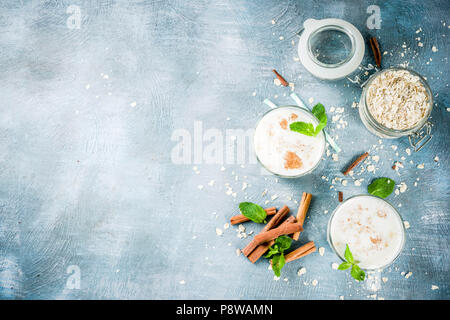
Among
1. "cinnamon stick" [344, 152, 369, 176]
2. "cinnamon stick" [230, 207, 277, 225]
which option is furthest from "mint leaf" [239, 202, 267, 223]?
"cinnamon stick" [344, 152, 369, 176]

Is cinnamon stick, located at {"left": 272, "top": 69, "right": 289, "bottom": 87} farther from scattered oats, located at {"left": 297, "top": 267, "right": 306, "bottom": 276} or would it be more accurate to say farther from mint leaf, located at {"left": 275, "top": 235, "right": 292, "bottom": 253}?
scattered oats, located at {"left": 297, "top": 267, "right": 306, "bottom": 276}

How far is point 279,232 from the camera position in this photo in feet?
4.18

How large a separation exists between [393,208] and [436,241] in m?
0.24

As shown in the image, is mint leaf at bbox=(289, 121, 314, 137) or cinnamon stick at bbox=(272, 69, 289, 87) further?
cinnamon stick at bbox=(272, 69, 289, 87)

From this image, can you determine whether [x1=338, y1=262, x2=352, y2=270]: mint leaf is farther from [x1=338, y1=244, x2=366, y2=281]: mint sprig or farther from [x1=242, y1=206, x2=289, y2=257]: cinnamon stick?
[x1=242, y1=206, x2=289, y2=257]: cinnamon stick

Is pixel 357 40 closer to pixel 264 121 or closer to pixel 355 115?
pixel 355 115

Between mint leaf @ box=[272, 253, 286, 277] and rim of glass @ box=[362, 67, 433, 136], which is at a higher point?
rim of glass @ box=[362, 67, 433, 136]

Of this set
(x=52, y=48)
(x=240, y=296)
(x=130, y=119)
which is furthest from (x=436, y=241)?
(x=52, y=48)

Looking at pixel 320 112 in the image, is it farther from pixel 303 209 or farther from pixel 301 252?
pixel 301 252

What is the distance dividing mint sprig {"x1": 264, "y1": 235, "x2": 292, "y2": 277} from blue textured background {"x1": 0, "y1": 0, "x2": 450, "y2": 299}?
7 centimetres

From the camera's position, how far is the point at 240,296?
1.33 m

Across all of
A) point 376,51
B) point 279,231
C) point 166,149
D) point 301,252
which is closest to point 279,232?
point 279,231

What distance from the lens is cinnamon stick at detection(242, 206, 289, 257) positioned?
1.29 meters

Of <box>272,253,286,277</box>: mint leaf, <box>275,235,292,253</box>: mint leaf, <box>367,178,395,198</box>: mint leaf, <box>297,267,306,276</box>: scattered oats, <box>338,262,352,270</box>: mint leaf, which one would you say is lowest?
<box>297,267,306,276</box>: scattered oats
